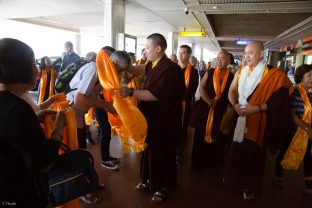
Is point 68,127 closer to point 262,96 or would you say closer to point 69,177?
point 69,177

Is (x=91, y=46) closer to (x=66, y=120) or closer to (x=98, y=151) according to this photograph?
(x=98, y=151)

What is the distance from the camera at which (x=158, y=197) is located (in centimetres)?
252

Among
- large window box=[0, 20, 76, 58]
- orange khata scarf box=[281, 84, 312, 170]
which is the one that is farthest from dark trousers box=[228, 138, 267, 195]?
large window box=[0, 20, 76, 58]

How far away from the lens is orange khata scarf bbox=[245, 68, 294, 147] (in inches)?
94.2

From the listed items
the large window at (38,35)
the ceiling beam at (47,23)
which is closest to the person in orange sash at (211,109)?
the ceiling beam at (47,23)

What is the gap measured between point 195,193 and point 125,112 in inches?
50.9

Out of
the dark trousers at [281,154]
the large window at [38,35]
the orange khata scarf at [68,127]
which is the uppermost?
the large window at [38,35]

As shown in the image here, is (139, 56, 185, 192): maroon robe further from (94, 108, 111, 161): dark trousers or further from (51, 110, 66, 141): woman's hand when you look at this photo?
(51, 110, 66, 141): woman's hand

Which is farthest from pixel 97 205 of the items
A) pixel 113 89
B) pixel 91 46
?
pixel 91 46

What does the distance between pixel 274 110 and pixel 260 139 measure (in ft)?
1.11

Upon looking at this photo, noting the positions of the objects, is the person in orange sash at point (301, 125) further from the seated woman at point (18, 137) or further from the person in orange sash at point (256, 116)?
the seated woman at point (18, 137)

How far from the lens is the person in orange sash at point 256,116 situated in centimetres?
239

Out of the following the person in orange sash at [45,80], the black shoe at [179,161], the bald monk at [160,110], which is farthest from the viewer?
the person in orange sash at [45,80]

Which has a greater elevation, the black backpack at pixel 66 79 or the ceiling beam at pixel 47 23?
the ceiling beam at pixel 47 23
